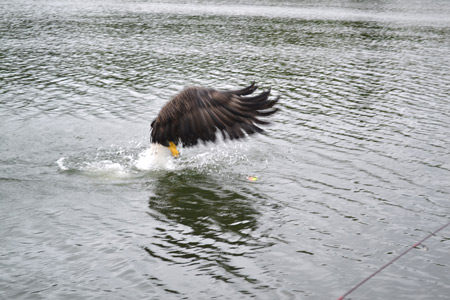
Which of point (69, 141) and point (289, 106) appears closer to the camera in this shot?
point (69, 141)

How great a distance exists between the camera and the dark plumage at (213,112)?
31.4ft

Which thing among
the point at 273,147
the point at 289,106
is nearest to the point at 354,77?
the point at 289,106

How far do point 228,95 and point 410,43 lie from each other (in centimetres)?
2787

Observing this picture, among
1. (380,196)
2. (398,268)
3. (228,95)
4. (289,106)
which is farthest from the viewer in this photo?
(289,106)

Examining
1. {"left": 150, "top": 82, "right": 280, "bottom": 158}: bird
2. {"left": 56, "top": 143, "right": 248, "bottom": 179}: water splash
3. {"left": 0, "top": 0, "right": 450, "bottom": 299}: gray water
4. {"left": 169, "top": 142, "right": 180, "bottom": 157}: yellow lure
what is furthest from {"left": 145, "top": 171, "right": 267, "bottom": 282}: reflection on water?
{"left": 150, "top": 82, "right": 280, "bottom": 158}: bird

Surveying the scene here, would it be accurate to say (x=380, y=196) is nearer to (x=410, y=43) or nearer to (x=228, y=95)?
(x=228, y=95)

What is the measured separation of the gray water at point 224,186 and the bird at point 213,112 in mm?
1525

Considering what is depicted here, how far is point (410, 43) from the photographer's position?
3431 centimetres

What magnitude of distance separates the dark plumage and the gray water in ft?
5.00

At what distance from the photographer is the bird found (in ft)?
31.4

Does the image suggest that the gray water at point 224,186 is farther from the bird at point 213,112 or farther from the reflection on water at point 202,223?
the bird at point 213,112

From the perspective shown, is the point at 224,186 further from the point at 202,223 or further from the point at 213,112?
the point at 213,112

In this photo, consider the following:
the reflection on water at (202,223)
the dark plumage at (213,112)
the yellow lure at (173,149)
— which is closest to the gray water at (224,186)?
the reflection on water at (202,223)

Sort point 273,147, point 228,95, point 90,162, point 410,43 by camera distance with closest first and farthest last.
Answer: point 228,95, point 90,162, point 273,147, point 410,43
